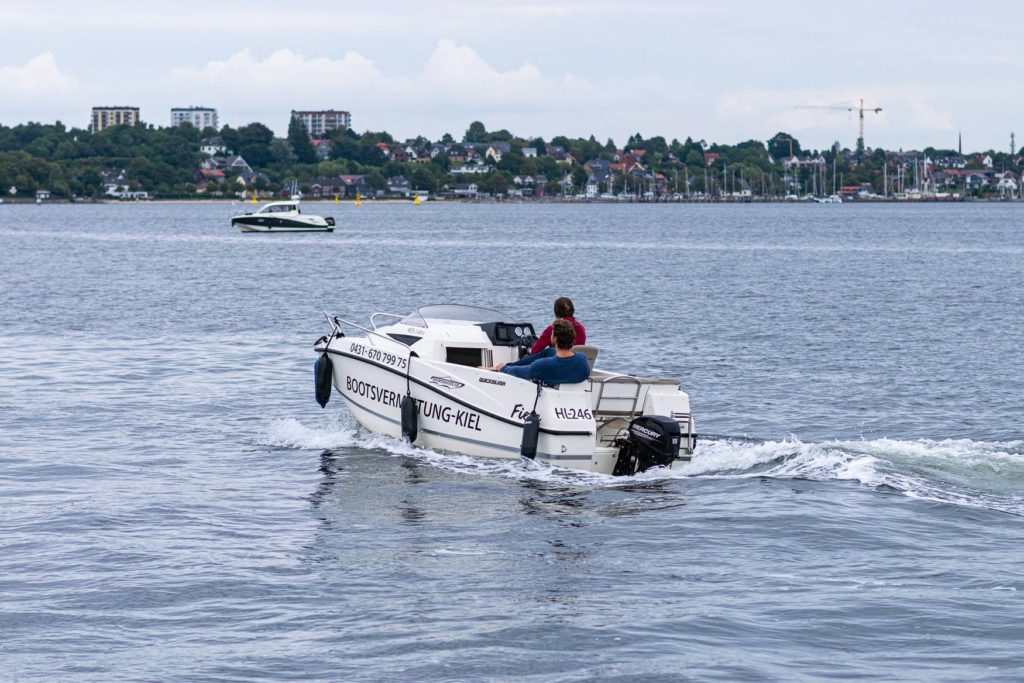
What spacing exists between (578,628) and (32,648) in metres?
4.21

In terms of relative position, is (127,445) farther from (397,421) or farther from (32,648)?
(32,648)

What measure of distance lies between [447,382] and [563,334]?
6.37 feet

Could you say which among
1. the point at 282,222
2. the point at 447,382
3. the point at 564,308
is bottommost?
the point at 447,382

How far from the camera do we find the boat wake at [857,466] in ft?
53.6

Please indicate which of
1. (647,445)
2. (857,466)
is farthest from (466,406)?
(857,466)

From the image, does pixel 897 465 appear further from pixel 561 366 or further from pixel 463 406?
pixel 463 406

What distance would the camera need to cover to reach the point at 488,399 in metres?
17.5

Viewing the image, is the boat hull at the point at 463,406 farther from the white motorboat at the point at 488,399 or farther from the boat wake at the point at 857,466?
the boat wake at the point at 857,466

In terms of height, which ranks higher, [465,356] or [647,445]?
[465,356]

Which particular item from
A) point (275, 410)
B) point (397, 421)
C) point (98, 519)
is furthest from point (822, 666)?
point (275, 410)

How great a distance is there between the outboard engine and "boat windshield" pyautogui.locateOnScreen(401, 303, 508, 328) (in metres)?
3.00

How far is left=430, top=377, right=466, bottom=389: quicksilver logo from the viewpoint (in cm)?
1780

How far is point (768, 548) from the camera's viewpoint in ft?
46.5

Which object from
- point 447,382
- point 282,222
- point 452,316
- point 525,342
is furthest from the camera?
point 282,222
